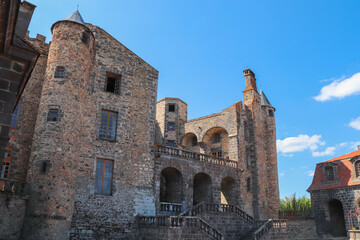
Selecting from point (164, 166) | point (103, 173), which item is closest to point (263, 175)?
point (164, 166)

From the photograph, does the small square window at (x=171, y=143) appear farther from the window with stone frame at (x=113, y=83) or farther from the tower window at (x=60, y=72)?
the tower window at (x=60, y=72)

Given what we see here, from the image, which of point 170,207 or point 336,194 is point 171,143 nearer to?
point 170,207

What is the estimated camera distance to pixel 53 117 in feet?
55.7

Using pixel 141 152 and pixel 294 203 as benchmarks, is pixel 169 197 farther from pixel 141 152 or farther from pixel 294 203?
pixel 294 203

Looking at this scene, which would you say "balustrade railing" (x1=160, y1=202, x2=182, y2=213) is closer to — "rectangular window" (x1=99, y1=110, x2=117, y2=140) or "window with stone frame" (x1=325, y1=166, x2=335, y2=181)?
"rectangular window" (x1=99, y1=110, x2=117, y2=140)

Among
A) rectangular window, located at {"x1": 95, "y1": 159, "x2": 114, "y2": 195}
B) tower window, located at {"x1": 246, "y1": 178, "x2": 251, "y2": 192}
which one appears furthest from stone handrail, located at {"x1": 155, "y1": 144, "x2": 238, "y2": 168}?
rectangular window, located at {"x1": 95, "y1": 159, "x2": 114, "y2": 195}

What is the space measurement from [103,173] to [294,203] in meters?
31.4

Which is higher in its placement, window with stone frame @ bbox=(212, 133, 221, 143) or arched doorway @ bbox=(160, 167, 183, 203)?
window with stone frame @ bbox=(212, 133, 221, 143)

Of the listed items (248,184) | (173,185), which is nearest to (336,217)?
(248,184)

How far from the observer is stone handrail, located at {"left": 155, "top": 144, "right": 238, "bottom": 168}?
2177 cm

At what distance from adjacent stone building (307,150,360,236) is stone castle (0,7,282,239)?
10601mm

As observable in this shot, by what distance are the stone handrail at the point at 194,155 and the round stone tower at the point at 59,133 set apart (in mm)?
6226

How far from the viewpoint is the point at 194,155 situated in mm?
23859

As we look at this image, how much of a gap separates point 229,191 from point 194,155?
6206 mm
